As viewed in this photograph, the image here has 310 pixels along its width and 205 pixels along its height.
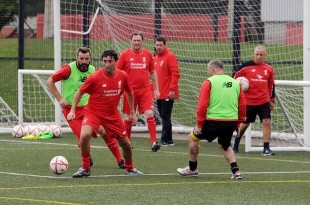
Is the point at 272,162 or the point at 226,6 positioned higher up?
the point at 226,6

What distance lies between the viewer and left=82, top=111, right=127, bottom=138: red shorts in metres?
14.0

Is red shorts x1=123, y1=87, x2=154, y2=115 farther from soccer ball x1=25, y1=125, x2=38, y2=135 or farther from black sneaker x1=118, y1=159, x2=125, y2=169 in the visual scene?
soccer ball x1=25, y1=125, x2=38, y2=135

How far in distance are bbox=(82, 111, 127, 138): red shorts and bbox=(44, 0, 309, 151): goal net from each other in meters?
5.46

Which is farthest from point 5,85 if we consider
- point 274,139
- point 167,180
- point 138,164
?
point 167,180

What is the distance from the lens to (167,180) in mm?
13477

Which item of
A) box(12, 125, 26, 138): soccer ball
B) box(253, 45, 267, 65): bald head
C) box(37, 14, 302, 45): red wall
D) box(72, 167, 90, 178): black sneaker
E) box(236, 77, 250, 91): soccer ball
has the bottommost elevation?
box(72, 167, 90, 178): black sneaker

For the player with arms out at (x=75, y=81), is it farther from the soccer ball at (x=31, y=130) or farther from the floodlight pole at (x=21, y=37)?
the floodlight pole at (x=21, y=37)

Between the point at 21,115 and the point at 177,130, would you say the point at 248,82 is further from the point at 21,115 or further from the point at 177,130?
the point at 21,115

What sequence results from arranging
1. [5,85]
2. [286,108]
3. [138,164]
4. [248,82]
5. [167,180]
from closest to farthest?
[167,180], [138,164], [248,82], [286,108], [5,85]

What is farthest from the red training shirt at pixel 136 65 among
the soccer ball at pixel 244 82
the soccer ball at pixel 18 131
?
the soccer ball at pixel 18 131

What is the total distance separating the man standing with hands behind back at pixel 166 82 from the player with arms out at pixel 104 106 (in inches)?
184

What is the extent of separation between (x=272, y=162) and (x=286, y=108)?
Answer: 9.50ft

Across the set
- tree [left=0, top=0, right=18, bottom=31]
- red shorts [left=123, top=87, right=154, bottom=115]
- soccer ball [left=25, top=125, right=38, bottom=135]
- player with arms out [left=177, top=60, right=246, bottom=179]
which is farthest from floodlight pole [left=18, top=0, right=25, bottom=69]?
player with arms out [left=177, top=60, right=246, bottom=179]

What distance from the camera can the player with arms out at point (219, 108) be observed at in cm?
1339
